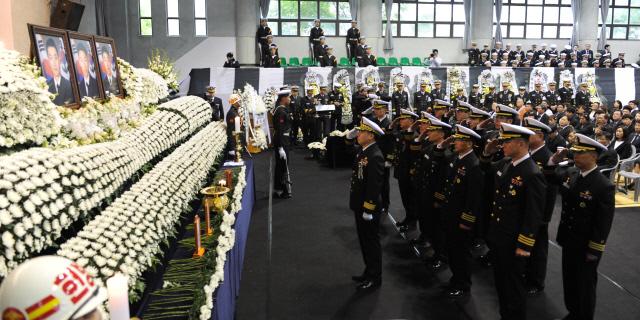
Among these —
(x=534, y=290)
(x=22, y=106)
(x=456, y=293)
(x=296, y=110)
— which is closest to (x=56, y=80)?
(x=22, y=106)

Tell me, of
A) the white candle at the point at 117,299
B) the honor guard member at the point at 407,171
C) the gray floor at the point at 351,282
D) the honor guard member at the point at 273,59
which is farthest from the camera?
the honor guard member at the point at 273,59

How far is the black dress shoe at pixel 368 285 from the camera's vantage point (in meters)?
4.78

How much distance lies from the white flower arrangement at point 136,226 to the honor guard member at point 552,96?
12.8 metres

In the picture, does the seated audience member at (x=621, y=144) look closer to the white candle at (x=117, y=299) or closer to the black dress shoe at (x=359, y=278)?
the black dress shoe at (x=359, y=278)

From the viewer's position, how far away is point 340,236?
6.38 metres

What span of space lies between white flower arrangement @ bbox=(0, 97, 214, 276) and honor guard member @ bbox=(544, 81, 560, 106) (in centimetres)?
1359

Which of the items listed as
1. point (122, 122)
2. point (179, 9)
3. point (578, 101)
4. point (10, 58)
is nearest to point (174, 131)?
point (122, 122)

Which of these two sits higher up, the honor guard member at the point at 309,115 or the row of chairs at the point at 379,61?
the row of chairs at the point at 379,61

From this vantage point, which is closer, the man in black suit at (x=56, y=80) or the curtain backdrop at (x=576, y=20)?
the man in black suit at (x=56, y=80)

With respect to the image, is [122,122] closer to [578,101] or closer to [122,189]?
[122,189]

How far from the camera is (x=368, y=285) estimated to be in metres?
4.81

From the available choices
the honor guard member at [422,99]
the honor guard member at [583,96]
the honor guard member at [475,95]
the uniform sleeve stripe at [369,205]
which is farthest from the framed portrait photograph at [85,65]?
the honor guard member at [583,96]

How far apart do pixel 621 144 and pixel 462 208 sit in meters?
6.08

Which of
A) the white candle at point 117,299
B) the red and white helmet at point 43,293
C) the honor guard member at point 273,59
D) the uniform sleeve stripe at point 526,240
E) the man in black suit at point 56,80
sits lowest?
the uniform sleeve stripe at point 526,240
